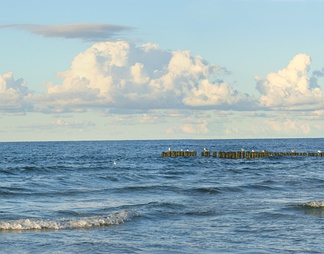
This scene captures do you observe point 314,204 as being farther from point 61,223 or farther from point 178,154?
point 178,154

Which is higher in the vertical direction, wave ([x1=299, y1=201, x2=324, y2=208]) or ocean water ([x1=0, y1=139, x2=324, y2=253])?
wave ([x1=299, y1=201, x2=324, y2=208])

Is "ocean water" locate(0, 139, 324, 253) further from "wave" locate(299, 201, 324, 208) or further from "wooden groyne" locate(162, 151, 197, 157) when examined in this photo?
"wooden groyne" locate(162, 151, 197, 157)

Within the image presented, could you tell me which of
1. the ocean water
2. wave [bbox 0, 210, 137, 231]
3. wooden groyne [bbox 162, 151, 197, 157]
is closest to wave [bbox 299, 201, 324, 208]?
the ocean water

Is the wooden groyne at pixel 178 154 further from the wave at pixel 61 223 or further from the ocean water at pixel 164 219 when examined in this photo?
the wave at pixel 61 223

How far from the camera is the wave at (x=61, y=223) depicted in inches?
990

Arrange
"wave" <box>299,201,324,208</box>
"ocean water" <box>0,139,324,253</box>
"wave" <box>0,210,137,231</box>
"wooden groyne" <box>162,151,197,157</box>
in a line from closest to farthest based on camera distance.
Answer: "ocean water" <box>0,139,324,253</box> < "wave" <box>0,210,137,231</box> < "wave" <box>299,201,324,208</box> < "wooden groyne" <box>162,151,197,157</box>

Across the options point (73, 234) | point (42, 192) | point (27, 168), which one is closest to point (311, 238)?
point (73, 234)

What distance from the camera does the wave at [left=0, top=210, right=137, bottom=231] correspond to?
25.1 m

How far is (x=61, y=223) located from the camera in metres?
26.0

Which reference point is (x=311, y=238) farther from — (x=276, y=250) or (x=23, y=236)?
(x=23, y=236)

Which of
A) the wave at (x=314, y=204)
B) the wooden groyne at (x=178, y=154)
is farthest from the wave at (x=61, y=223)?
the wooden groyne at (x=178, y=154)

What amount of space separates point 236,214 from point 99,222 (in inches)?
268

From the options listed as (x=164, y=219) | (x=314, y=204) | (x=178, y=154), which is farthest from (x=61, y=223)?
(x=178, y=154)

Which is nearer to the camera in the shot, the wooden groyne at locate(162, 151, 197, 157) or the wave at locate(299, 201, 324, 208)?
the wave at locate(299, 201, 324, 208)
